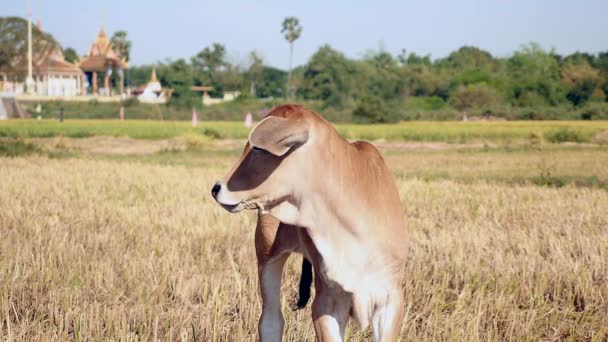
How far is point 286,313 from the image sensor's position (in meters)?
5.15

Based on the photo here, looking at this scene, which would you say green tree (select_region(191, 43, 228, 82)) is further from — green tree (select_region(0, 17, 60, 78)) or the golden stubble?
the golden stubble

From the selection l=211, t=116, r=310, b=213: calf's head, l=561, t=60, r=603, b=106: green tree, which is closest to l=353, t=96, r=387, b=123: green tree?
l=561, t=60, r=603, b=106: green tree

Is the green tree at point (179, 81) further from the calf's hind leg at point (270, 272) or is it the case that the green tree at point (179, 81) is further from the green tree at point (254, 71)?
the calf's hind leg at point (270, 272)

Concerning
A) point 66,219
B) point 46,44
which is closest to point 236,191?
point 66,219

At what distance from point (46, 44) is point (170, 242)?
6714 cm

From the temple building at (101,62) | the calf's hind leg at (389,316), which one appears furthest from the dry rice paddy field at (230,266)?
the temple building at (101,62)

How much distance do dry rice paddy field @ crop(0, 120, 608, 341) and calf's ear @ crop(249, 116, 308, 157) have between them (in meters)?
1.82

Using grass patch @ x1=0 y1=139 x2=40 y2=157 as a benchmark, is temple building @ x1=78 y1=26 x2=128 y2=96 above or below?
above

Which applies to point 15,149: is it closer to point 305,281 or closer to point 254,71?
point 305,281

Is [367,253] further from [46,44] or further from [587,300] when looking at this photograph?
[46,44]

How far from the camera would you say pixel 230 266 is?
6715 millimetres

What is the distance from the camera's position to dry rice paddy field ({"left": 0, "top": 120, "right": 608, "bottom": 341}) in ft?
16.0

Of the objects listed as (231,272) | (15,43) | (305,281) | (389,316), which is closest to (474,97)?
(15,43)

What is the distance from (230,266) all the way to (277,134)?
157 inches
